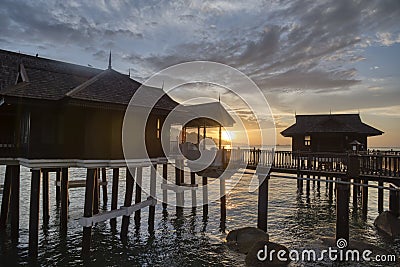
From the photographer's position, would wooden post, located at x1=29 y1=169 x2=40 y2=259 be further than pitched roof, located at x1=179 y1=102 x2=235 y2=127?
No

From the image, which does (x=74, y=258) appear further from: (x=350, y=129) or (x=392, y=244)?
(x=350, y=129)

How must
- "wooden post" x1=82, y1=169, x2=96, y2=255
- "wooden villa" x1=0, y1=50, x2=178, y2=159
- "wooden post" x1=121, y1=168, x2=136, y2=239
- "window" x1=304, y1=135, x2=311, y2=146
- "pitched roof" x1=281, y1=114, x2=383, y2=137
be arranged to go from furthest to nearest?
"window" x1=304, y1=135, x2=311, y2=146 → "pitched roof" x1=281, y1=114, x2=383, y2=137 → "wooden post" x1=121, y1=168, x2=136, y2=239 → "wooden post" x1=82, y1=169, x2=96, y2=255 → "wooden villa" x1=0, y1=50, x2=178, y2=159

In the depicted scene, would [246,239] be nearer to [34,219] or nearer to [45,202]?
[34,219]

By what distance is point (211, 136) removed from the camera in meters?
26.2

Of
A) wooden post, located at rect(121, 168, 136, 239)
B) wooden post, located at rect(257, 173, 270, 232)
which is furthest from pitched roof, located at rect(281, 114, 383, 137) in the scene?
wooden post, located at rect(121, 168, 136, 239)

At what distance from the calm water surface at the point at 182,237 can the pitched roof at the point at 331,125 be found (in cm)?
667

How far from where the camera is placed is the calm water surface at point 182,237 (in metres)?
13.6

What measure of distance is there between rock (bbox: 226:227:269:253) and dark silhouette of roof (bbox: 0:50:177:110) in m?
7.42

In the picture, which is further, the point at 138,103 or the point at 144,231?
the point at 144,231

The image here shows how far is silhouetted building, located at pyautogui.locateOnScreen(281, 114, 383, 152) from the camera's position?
27812 mm

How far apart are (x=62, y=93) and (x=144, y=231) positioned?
29.0 feet

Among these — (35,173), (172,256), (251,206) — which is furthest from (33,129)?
(251,206)
